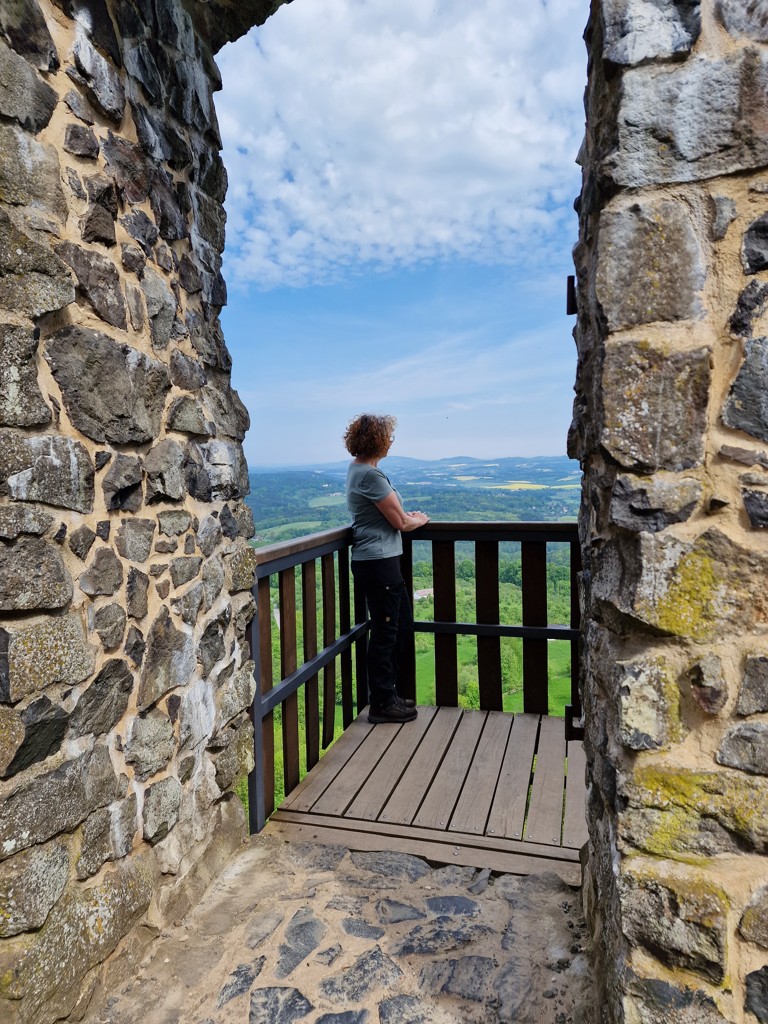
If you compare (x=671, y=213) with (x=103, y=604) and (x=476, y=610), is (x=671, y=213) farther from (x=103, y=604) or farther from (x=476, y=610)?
(x=476, y=610)

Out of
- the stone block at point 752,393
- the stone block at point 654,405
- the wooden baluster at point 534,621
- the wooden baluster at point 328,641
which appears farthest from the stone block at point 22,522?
the wooden baluster at point 534,621

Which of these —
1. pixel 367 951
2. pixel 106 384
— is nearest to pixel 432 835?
pixel 367 951

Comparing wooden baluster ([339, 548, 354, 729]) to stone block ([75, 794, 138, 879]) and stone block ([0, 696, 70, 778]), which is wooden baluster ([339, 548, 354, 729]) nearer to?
stone block ([75, 794, 138, 879])

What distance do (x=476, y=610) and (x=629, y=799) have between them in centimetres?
253

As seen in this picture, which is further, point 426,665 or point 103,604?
point 426,665

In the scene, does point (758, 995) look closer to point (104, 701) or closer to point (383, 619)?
point (104, 701)

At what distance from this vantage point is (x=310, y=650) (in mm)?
3186

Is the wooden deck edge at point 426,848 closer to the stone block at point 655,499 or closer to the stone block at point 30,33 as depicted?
the stone block at point 655,499

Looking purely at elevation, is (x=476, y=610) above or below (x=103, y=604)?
below

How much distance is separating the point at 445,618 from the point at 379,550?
673 mm

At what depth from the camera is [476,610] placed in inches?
146

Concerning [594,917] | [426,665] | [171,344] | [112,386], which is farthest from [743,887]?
[426,665]

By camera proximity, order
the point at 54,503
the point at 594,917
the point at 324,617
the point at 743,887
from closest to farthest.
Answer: the point at 743,887 < the point at 54,503 < the point at 594,917 < the point at 324,617

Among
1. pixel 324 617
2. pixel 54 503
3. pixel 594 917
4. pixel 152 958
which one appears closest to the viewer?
pixel 54 503
